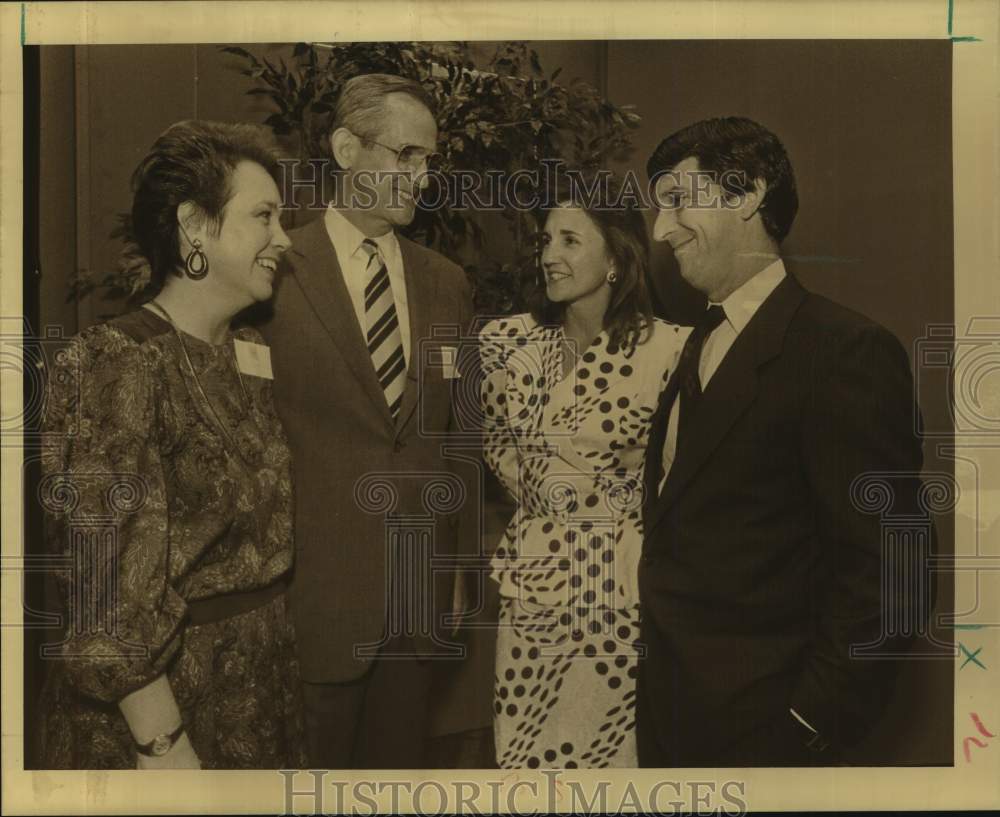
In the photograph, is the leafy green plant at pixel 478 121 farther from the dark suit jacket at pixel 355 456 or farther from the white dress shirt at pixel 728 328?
the white dress shirt at pixel 728 328

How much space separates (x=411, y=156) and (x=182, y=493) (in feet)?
3.27

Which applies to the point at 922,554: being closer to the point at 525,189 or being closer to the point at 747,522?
the point at 747,522

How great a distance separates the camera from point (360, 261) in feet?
9.55

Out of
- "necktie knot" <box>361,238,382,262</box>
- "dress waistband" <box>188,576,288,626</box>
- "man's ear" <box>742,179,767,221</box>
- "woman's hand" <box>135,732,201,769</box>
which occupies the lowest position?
"woman's hand" <box>135,732,201,769</box>

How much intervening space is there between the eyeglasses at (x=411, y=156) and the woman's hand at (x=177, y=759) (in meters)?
1.51

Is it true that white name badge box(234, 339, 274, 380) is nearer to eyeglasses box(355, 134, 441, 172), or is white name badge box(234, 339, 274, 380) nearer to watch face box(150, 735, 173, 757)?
eyeglasses box(355, 134, 441, 172)

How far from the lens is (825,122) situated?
293 cm

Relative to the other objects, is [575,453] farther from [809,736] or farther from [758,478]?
[809,736]

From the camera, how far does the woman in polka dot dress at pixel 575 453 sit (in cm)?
289

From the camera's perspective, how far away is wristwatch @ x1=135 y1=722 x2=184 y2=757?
2.86 meters

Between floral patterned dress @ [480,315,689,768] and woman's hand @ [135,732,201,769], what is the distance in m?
0.76

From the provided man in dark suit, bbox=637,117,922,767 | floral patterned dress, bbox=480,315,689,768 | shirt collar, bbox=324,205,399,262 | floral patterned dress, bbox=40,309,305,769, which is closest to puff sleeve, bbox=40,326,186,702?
floral patterned dress, bbox=40,309,305,769

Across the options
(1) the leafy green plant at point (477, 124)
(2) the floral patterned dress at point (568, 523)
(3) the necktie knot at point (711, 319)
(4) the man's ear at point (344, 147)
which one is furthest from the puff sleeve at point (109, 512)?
(3) the necktie knot at point (711, 319)

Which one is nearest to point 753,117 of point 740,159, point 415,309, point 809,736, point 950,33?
point 740,159
